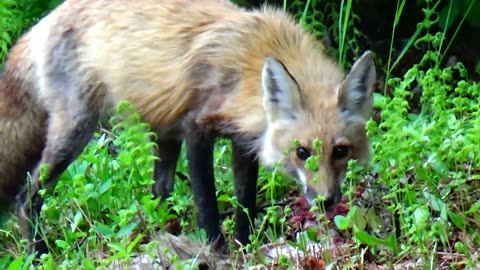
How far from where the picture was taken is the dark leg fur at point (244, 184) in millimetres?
6090

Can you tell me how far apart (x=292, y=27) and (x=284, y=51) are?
27cm

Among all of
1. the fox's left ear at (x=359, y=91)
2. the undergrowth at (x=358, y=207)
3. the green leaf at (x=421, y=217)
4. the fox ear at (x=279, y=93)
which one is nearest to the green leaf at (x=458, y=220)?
the undergrowth at (x=358, y=207)

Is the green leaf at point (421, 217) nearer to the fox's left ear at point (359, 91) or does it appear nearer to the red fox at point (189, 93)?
the red fox at point (189, 93)

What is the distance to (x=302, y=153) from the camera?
5.45 m

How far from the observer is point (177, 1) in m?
6.50

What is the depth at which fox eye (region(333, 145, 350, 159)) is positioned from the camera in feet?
17.7

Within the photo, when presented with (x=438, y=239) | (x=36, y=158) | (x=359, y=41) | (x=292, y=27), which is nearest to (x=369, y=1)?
(x=359, y=41)

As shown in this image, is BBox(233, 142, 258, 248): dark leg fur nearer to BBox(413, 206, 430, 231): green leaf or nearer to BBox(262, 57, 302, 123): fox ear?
BBox(262, 57, 302, 123): fox ear

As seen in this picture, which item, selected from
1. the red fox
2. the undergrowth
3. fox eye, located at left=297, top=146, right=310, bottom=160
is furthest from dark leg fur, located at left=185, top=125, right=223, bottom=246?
fox eye, located at left=297, top=146, right=310, bottom=160

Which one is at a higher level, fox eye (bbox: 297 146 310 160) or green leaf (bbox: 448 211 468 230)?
fox eye (bbox: 297 146 310 160)

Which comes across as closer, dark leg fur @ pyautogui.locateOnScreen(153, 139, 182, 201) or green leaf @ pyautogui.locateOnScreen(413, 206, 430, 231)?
green leaf @ pyautogui.locateOnScreen(413, 206, 430, 231)

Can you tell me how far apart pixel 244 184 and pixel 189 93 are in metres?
0.65

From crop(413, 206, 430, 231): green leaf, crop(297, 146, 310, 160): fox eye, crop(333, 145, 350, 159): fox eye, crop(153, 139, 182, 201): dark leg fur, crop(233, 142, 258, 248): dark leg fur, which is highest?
crop(413, 206, 430, 231): green leaf

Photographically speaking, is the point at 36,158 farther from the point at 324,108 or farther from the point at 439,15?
the point at 439,15
